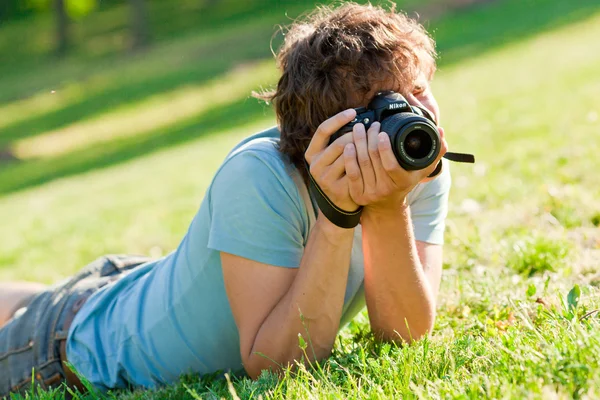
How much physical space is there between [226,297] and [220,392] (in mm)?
342

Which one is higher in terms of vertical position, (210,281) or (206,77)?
(210,281)

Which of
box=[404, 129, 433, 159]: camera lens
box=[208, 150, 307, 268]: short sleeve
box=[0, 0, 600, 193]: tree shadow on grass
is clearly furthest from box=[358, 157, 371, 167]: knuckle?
box=[0, 0, 600, 193]: tree shadow on grass

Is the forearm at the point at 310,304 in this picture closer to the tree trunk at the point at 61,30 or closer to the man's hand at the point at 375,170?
the man's hand at the point at 375,170

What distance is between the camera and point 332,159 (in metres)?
2.24

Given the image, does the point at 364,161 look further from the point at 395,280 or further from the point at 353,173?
the point at 395,280

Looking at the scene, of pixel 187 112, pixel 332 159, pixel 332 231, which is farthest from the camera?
pixel 187 112

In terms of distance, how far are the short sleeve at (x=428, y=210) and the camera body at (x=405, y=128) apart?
54cm

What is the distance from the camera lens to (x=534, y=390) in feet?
5.90

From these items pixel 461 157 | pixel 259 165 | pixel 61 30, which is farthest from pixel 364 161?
pixel 61 30

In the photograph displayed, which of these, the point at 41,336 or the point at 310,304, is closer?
the point at 310,304

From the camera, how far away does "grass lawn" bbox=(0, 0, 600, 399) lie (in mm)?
2188

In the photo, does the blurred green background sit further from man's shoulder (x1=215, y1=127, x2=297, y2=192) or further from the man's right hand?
the man's right hand

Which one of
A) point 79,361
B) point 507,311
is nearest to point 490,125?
point 507,311

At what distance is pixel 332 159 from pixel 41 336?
1443mm
